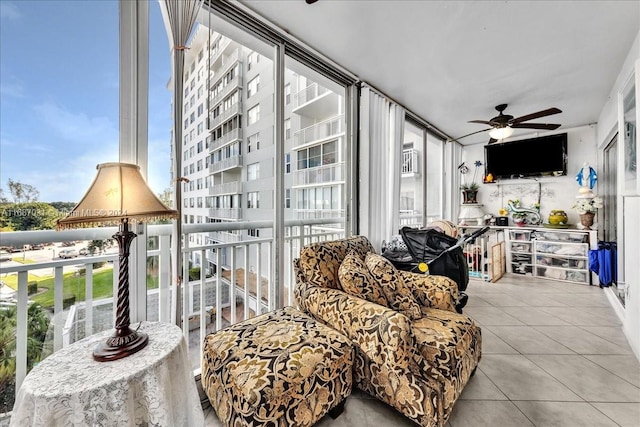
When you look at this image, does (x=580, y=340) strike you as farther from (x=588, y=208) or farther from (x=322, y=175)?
(x=322, y=175)

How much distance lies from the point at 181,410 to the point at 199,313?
0.91 metres

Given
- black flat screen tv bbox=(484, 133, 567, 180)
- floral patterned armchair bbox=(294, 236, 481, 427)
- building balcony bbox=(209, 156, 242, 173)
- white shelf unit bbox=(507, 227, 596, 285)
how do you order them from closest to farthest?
floral patterned armchair bbox=(294, 236, 481, 427), building balcony bbox=(209, 156, 242, 173), white shelf unit bbox=(507, 227, 596, 285), black flat screen tv bbox=(484, 133, 567, 180)

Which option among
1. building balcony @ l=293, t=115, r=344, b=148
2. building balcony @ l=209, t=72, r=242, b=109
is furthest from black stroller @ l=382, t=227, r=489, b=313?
building balcony @ l=209, t=72, r=242, b=109

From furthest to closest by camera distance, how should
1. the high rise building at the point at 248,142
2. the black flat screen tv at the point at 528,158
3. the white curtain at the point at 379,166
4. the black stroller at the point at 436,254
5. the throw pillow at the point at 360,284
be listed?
the black flat screen tv at the point at 528,158
the white curtain at the point at 379,166
the black stroller at the point at 436,254
the high rise building at the point at 248,142
the throw pillow at the point at 360,284

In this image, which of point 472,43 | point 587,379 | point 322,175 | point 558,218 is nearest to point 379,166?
point 322,175

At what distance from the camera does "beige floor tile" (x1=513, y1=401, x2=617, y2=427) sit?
4.64ft

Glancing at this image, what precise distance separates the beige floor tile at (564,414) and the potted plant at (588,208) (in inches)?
138

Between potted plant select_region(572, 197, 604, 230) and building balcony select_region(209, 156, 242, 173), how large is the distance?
493cm

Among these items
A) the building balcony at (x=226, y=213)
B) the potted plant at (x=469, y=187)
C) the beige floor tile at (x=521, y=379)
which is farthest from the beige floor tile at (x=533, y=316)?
the building balcony at (x=226, y=213)

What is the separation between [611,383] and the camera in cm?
173

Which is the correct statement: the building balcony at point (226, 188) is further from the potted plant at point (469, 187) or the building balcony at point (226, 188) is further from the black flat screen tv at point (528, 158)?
the black flat screen tv at point (528, 158)

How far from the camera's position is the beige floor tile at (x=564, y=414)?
1415mm

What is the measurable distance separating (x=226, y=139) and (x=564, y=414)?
9.32 ft

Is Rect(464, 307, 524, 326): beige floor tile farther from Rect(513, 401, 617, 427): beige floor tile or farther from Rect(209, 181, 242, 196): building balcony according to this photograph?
Rect(209, 181, 242, 196): building balcony
